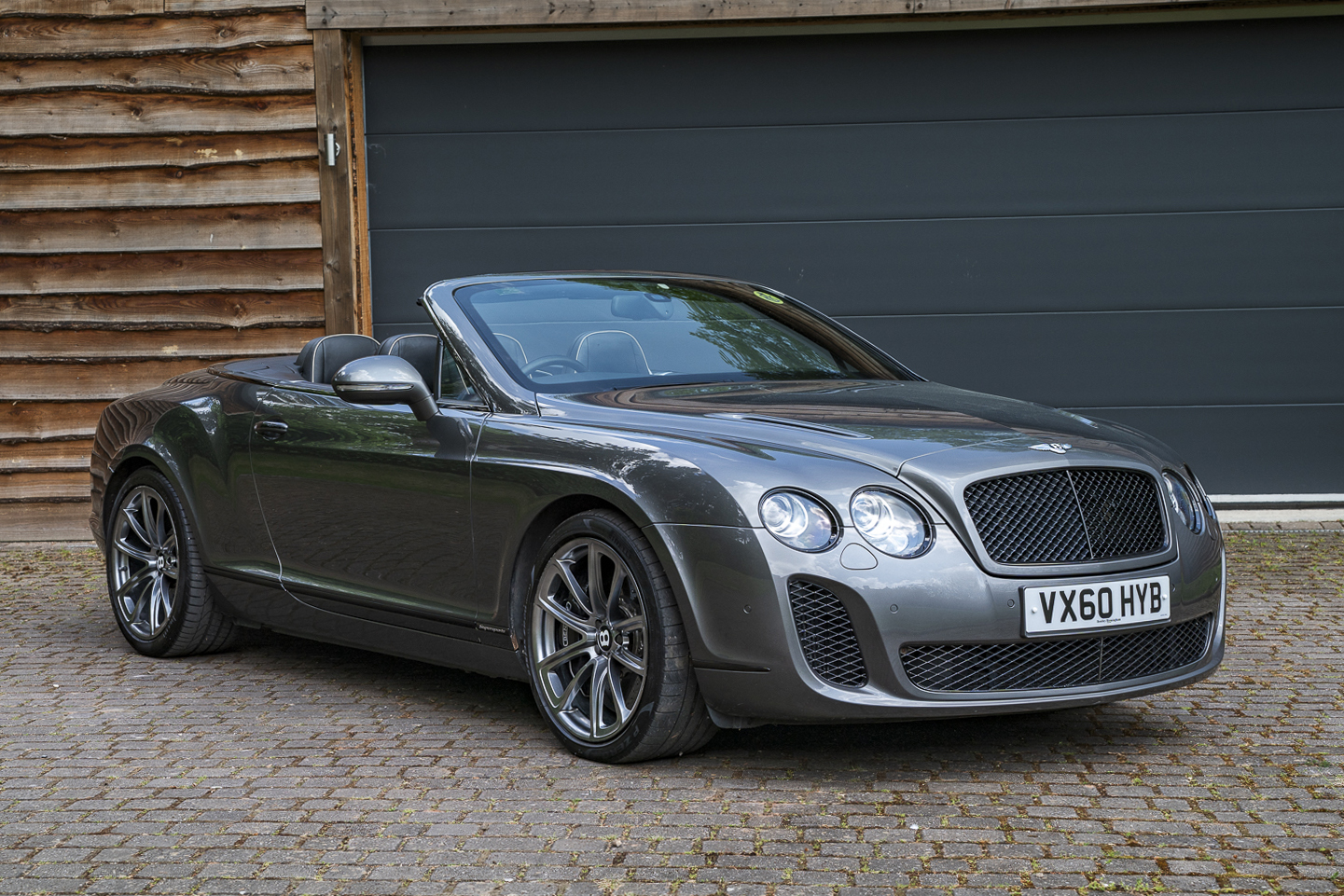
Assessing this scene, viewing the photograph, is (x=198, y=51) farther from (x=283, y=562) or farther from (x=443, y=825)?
(x=443, y=825)

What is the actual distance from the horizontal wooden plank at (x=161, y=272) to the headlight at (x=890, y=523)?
6107 millimetres

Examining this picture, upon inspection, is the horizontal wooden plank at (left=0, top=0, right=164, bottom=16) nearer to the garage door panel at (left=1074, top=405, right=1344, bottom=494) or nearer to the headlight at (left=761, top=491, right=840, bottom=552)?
the garage door panel at (left=1074, top=405, right=1344, bottom=494)

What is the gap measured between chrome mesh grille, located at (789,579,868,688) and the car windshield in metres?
1.21

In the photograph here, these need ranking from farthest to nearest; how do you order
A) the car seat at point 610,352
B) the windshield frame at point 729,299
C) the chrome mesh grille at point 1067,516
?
1. the car seat at point 610,352
2. the windshield frame at point 729,299
3. the chrome mesh grille at point 1067,516

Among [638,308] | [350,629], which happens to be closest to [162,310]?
[350,629]

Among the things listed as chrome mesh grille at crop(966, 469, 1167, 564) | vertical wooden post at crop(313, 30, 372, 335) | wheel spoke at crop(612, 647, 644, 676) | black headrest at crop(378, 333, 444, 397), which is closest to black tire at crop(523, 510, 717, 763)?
wheel spoke at crop(612, 647, 644, 676)

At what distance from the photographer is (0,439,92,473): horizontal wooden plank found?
9523mm

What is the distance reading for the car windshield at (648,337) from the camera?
4.86 metres

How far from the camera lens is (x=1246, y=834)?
352 centimetres

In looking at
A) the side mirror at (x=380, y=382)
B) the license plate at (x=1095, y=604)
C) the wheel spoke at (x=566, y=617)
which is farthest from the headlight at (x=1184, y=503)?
the side mirror at (x=380, y=382)

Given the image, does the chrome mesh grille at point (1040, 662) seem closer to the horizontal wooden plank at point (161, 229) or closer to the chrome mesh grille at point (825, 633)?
the chrome mesh grille at point (825, 633)

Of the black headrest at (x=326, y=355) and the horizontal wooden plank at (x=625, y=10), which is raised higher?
the horizontal wooden plank at (x=625, y=10)

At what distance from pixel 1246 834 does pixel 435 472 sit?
A: 8.17 ft

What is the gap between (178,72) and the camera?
928 centimetres
